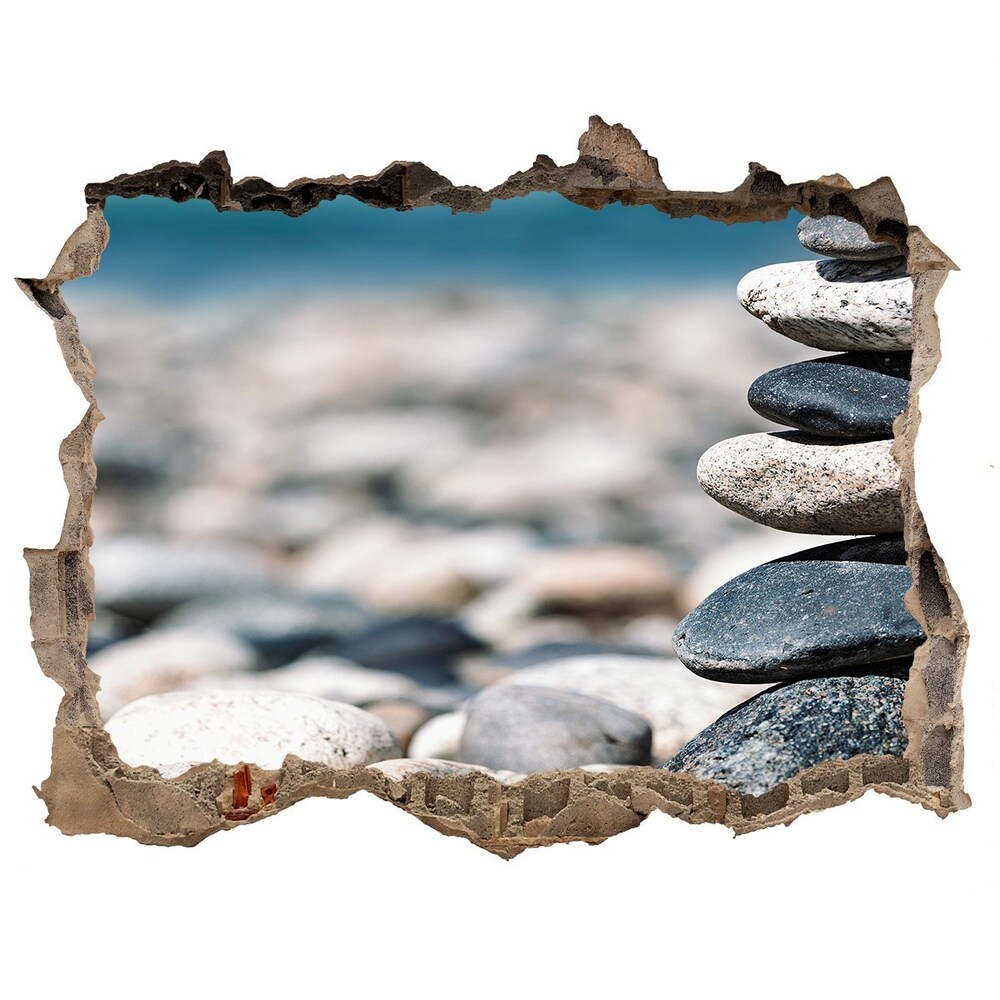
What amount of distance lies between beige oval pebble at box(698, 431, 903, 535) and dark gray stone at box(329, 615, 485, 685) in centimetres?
87

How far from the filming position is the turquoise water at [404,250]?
3283 millimetres

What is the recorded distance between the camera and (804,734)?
9.05 feet

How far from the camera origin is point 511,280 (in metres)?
3.36

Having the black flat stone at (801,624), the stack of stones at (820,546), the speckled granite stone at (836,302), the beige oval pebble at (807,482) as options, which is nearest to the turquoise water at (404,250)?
the speckled granite stone at (836,302)

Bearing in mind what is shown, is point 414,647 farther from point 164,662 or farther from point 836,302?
point 836,302

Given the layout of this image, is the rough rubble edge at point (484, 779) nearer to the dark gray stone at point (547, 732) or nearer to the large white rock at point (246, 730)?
the large white rock at point (246, 730)

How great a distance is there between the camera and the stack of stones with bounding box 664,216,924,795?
2.77 metres

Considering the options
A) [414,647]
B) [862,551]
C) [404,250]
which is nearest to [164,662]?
[414,647]

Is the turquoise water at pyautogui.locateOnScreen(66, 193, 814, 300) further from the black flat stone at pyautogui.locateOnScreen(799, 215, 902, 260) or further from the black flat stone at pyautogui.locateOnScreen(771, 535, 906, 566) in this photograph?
the black flat stone at pyautogui.locateOnScreen(771, 535, 906, 566)

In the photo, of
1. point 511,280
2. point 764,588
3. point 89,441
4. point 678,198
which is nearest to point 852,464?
point 764,588

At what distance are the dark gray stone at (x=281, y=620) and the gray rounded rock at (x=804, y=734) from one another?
1070 millimetres

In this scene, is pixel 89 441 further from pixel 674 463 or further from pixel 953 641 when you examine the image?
pixel 953 641

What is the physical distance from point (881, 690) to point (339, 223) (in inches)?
67.8

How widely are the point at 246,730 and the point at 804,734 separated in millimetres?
1243
